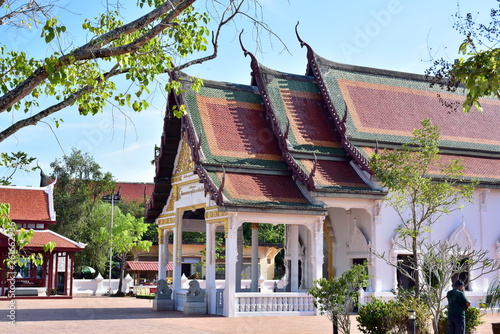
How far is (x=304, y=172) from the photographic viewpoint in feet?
68.2

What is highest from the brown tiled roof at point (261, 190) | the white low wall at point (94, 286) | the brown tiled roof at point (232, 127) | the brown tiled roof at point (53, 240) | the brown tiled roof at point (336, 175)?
the brown tiled roof at point (232, 127)

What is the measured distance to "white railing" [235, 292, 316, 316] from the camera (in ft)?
63.3

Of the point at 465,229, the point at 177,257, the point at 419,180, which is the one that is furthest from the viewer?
the point at 177,257

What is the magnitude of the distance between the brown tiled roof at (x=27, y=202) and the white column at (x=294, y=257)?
55.2 ft

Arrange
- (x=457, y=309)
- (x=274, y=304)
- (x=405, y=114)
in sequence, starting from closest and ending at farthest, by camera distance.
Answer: (x=457, y=309), (x=274, y=304), (x=405, y=114)

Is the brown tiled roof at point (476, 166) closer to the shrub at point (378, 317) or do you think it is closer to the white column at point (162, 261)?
the white column at point (162, 261)

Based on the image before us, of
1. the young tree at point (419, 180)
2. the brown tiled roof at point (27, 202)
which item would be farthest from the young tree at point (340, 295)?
the brown tiled roof at point (27, 202)

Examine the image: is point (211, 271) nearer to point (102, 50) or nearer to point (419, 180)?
point (419, 180)

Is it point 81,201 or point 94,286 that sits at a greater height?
point 81,201

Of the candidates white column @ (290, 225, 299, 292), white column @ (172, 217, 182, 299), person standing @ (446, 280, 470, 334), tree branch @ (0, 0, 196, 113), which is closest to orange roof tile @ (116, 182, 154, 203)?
white column @ (172, 217, 182, 299)

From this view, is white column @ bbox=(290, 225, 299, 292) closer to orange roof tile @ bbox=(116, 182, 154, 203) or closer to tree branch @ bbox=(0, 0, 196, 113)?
tree branch @ bbox=(0, 0, 196, 113)

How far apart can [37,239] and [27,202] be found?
114 inches

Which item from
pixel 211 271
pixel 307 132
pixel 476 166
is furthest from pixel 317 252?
pixel 476 166

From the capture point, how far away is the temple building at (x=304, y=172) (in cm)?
2002
